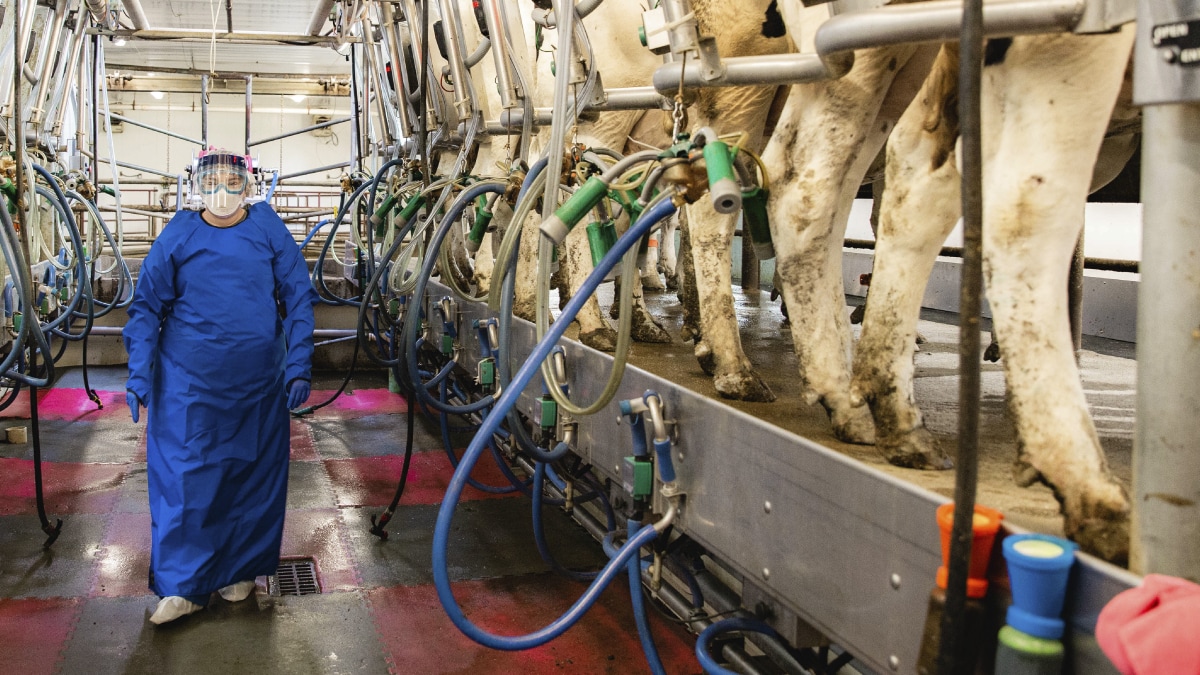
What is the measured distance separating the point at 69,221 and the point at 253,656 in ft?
9.23

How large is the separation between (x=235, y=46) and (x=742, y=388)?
13.5 m

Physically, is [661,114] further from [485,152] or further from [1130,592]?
[1130,592]

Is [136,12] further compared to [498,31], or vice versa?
[136,12]

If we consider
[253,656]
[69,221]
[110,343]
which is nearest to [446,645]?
[253,656]

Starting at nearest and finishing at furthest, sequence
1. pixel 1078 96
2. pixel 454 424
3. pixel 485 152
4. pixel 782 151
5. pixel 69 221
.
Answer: pixel 1078 96 → pixel 782 151 → pixel 69 221 → pixel 485 152 → pixel 454 424

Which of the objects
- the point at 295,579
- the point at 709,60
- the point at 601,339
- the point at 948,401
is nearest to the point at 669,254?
the point at 601,339

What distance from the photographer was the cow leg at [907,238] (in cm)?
197

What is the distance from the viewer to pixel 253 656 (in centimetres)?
296

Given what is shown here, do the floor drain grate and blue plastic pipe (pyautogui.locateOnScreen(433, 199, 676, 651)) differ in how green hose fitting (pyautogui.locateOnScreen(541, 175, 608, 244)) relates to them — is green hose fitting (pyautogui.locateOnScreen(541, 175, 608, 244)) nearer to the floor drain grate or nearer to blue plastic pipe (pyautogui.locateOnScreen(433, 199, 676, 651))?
blue plastic pipe (pyautogui.locateOnScreen(433, 199, 676, 651))

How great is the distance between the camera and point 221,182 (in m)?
3.36

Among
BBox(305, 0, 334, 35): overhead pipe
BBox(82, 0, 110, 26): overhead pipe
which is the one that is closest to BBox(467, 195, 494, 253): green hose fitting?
BBox(305, 0, 334, 35): overhead pipe

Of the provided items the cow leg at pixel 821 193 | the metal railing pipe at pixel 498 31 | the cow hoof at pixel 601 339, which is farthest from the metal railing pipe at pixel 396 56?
the cow leg at pixel 821 193

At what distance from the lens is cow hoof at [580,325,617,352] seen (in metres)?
3.17

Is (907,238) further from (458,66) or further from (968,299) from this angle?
(458,66)
